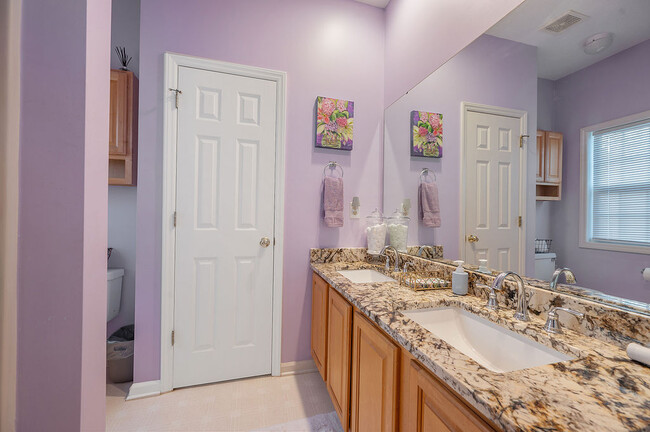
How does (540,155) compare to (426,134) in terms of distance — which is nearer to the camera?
(540,155)

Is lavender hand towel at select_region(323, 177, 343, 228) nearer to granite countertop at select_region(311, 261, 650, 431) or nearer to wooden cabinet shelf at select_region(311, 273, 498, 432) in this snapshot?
wooden cabinet shelf at select_region(311, 273, 498, 432)

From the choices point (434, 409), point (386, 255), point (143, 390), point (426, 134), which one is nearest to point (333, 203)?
point (386, 255)

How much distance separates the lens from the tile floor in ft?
4.94

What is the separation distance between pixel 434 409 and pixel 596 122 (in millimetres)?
983

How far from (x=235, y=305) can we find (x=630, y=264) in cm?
194

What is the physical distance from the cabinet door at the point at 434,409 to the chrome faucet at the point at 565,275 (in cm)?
59

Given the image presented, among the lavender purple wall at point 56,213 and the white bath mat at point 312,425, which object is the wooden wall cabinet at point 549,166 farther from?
the white bath mat at point 312,425

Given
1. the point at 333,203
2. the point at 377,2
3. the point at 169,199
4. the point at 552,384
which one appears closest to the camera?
the point at 552,384

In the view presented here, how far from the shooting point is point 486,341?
36.7 inches

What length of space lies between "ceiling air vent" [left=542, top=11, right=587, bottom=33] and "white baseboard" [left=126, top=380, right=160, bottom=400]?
2715 mm

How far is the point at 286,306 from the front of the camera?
1.99m

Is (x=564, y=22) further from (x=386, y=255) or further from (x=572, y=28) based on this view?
(x=386, y=255)

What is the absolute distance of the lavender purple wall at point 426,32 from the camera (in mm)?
1280

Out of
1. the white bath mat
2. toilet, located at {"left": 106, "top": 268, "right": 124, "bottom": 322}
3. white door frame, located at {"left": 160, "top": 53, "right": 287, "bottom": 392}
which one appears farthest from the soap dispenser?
toilet, located at {"left": 106, "top": 268, "right": 124, "bottom": 322}
